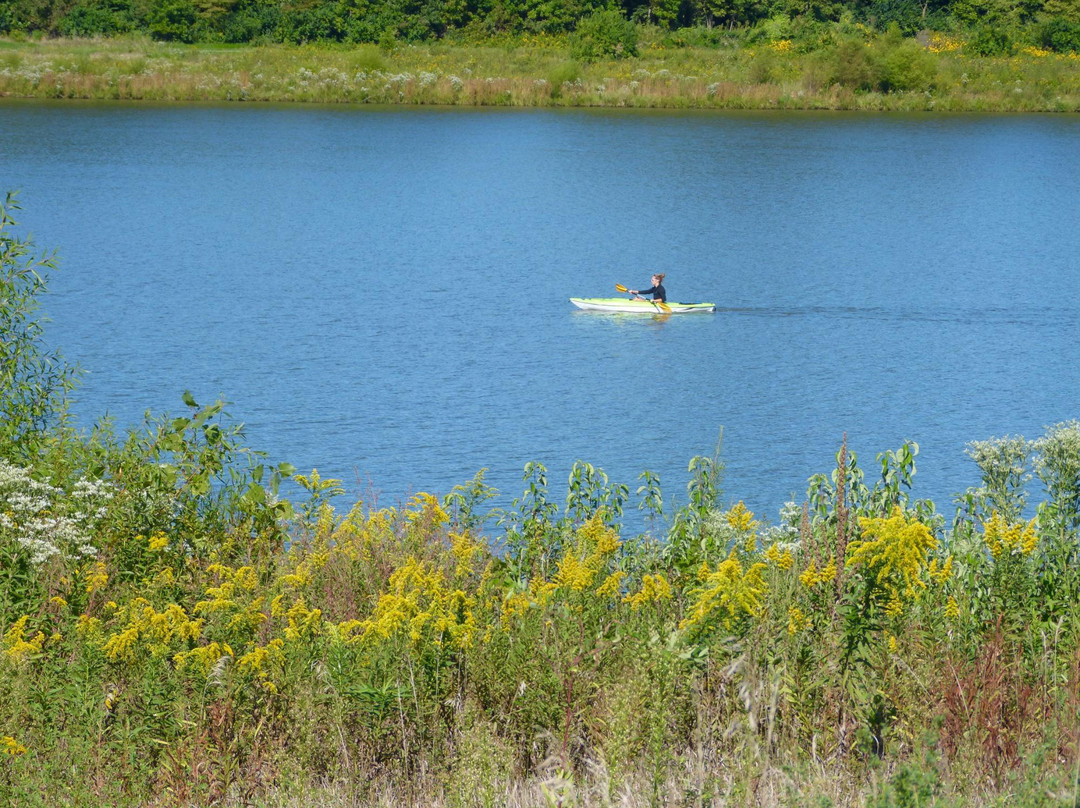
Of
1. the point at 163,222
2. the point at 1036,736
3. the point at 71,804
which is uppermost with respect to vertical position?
the point at 1036,736

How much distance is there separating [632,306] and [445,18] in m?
51.0

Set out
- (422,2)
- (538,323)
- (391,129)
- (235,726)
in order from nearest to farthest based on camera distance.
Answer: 1. (235,726)
2. (538,323)
3. (391,129)
4. (422,2)

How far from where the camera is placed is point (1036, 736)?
5.49m

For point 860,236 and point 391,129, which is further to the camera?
point 391,129

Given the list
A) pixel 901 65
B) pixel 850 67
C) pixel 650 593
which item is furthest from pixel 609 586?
pixel 901 65

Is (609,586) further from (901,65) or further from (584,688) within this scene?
(901,65)

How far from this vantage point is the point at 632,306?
28062 mm

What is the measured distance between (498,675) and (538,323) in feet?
69.9

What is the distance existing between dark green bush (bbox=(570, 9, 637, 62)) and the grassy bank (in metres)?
0.77

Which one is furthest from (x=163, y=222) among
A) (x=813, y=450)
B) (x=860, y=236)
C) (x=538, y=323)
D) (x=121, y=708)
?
(x=121, y=708)

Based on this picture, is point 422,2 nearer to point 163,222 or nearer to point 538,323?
point 163,222

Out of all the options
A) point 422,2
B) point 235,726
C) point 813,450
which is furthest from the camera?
point 422,2

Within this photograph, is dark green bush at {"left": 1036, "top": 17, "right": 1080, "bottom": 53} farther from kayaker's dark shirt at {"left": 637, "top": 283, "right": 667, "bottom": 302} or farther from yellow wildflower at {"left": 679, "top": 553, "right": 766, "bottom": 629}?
yellow wildflower at {"left": 679, "top": 553, "right": 766, "bottom": 629}

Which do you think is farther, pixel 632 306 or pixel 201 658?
pixel 632 306
